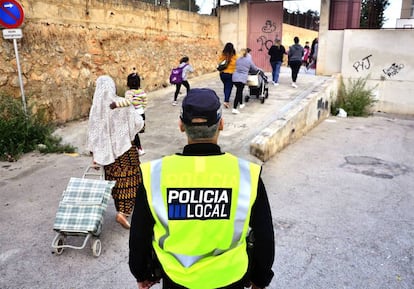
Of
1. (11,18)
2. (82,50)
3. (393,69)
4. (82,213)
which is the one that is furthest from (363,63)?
(82,213)

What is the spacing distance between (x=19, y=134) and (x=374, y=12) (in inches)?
934

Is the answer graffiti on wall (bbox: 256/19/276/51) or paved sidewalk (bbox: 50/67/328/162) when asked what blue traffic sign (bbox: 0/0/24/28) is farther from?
graffiti on wall (bbox: 256/19/276/51)

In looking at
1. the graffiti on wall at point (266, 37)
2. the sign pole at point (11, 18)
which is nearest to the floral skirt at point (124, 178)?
the sign pole at point (11, 18)

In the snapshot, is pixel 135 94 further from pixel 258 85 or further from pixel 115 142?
pixel 258 85

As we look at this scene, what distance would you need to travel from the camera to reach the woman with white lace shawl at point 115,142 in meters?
4.04

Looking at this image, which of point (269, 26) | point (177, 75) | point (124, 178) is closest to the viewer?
point (124, 178)

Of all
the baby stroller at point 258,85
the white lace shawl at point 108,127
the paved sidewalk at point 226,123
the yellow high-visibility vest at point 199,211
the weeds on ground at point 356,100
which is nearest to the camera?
the yellow high-visibility vest at point 199,211

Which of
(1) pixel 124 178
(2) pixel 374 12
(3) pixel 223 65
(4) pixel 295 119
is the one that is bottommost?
(4) pixel 295 119

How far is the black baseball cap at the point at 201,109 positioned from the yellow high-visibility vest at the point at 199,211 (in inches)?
6.9

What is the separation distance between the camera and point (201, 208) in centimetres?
168

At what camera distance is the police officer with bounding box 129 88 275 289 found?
167 cm

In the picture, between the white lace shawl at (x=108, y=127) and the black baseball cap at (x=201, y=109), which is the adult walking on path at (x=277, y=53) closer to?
the white lace shawl at (x=108, y=127)

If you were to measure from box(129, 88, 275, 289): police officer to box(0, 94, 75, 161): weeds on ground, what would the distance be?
19.0ft

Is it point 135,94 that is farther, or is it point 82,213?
point 135,94
